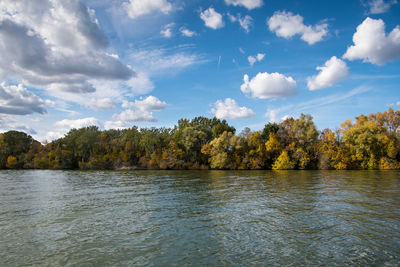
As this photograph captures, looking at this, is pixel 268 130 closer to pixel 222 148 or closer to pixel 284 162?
pixel 284 162

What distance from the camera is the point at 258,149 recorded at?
78.6 m

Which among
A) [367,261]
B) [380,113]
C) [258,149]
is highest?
[380,113]

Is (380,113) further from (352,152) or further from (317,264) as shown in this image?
(317,264)

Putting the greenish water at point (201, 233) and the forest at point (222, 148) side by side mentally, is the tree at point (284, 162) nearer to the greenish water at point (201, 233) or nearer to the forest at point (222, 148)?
the forest at point (222, 148)

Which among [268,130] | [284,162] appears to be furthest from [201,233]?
[268,130]

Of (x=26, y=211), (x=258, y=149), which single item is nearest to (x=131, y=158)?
(x=258, y=149)

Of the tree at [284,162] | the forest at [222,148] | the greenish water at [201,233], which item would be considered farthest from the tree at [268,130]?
the greenish water at [201,233]

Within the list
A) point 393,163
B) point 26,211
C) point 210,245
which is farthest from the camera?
point 393,163

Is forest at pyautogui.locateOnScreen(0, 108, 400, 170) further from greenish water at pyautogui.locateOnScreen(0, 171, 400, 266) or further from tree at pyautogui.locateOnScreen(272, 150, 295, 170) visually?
greenish water at pyautogui.locateOnScreen(0, 171, 400, 266)

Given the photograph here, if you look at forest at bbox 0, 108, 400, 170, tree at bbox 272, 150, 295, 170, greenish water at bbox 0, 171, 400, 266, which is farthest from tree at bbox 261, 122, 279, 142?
greenish water at bbox 0, 171, 400, 266

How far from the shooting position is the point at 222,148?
79562 millimetres

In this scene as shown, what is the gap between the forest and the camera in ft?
223

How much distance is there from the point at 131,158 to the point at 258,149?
51.2 metres

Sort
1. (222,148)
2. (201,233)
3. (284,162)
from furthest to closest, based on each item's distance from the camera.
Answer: (222,148) → (284,162) → (201,233)
